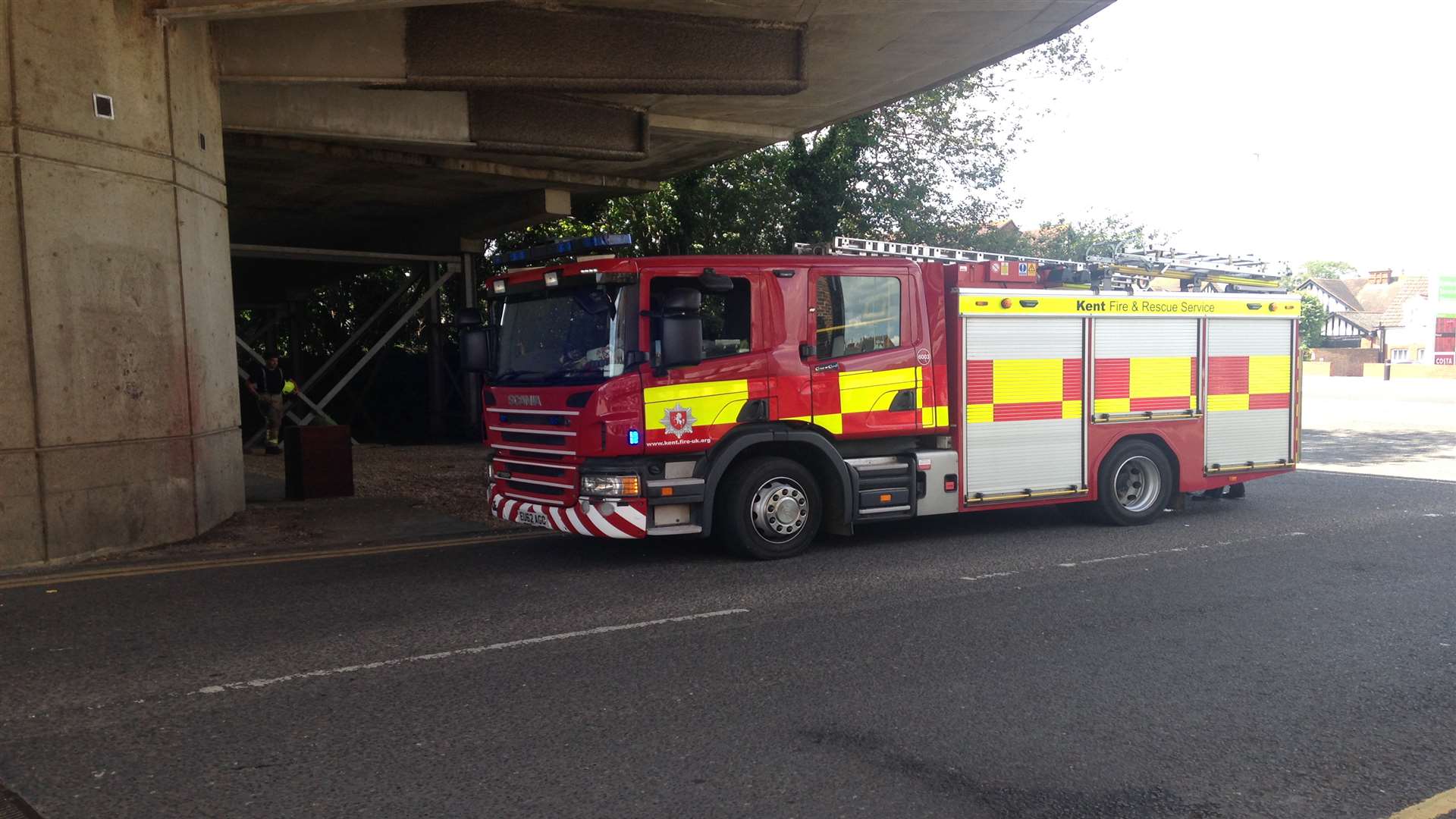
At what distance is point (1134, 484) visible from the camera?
10.6 m

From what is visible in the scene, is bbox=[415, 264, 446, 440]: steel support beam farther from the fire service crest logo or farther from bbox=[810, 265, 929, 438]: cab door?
the fire service crest logo

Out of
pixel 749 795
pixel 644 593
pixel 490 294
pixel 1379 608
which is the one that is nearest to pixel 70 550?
pixel 490 294

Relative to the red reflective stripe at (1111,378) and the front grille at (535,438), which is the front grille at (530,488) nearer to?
the front grille at (535,438)

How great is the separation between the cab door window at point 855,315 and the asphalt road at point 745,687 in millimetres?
1763

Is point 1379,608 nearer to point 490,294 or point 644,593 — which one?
point 644,593

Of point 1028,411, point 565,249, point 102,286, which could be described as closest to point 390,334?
point 102,286

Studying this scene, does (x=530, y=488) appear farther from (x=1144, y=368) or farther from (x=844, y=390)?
(x=1144, y=368)

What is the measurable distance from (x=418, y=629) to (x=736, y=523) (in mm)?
2724

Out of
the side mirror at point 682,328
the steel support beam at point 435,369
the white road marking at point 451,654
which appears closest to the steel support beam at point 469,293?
the steel support beam at point 435,369

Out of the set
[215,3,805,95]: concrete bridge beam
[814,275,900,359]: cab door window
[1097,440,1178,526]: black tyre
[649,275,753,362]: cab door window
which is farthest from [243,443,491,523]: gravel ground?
[1097,440,1178,526]: black tyre

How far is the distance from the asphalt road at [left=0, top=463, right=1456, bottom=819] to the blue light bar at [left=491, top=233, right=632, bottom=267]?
2.49 metres

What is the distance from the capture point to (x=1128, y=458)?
34.0ft

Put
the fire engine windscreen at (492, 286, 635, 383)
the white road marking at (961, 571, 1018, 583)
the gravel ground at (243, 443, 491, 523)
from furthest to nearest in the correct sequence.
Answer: the gravel ground at (243, 443, 491, 523) < the fire engine windscreen at (492, 286, 635, 383) < the white road marking at (961, 571, 1018, 583)

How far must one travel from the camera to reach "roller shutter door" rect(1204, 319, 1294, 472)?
1093cm
